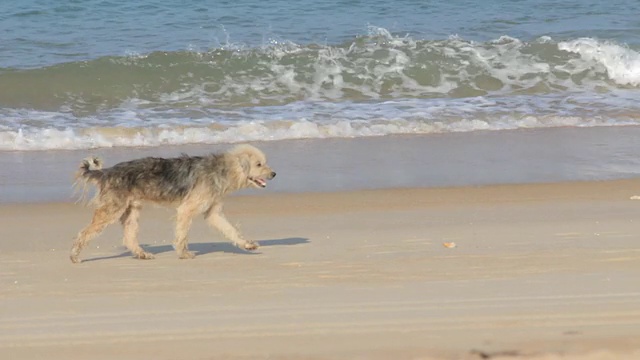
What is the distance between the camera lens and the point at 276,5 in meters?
21.9

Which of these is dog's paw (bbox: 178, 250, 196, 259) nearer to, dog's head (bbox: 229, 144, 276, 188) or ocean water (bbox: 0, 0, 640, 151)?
dog's head (bbox: 229, 144, 276, 188)

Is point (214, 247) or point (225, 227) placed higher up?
point (225, 227)

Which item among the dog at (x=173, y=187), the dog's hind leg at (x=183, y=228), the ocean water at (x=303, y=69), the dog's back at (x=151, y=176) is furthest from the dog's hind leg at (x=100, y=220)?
the ocean water at (x=303, y=69)

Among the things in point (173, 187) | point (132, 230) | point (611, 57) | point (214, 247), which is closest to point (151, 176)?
point (173, 187)

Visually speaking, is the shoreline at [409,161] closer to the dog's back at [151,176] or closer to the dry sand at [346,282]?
the dry sand at [346,282]

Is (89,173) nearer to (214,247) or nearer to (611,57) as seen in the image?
(214,247)

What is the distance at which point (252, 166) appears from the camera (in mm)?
8516

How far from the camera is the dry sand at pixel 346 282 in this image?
5.72 meters

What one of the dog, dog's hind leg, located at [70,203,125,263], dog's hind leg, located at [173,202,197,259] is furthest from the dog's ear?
dog's hind leg, located at [70,203,125,263]

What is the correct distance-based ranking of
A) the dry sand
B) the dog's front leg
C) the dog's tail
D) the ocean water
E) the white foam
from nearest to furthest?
the dry sand, the dog's tail, the dog's front leg, the ocean water, the white foam

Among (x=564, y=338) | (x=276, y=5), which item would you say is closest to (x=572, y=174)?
(x=564, y=338)

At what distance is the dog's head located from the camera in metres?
8.50

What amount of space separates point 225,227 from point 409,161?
4099 millimetres

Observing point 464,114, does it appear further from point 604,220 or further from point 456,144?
point 604,220
